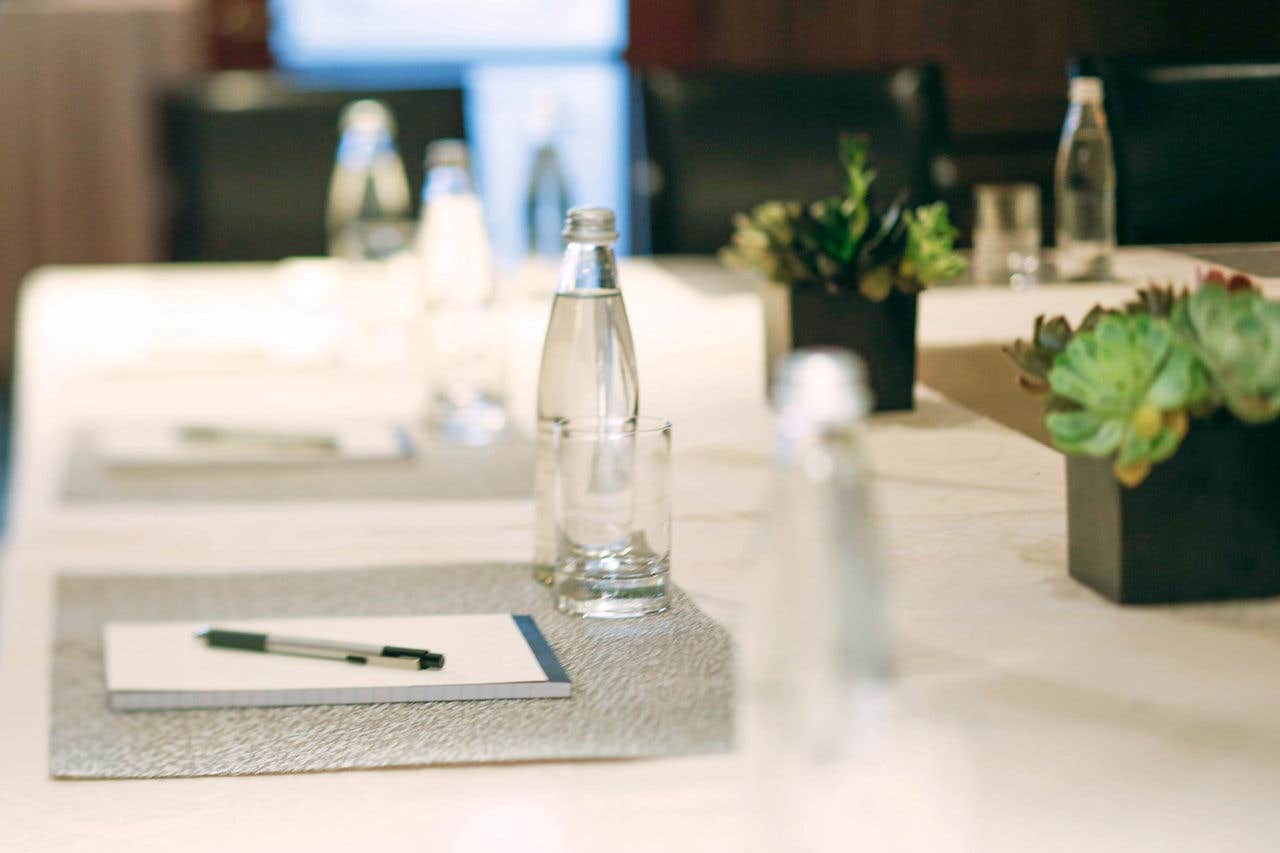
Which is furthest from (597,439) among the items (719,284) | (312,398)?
(719,284)

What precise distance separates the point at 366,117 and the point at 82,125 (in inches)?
99.7

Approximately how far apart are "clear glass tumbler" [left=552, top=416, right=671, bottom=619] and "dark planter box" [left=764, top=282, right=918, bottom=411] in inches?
17.7

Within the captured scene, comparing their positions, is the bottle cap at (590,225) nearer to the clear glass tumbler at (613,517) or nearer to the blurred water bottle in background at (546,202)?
the clear glass tumbler at (613,517)

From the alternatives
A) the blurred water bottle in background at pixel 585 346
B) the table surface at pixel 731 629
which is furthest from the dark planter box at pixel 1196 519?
the blurred water bottle in background at pixel 585 346

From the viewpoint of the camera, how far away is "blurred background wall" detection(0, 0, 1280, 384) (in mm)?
4441

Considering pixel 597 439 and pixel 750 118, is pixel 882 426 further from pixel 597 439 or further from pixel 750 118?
pixel 750 118

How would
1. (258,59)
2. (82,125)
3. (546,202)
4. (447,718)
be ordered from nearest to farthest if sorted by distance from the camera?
(447,718), (546,202), (258,59), (82,125)

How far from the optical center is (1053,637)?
2.68 ft

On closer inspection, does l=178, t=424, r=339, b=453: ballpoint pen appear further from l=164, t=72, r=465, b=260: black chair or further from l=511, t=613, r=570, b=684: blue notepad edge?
l=164, t=72, r=465, b=260: black chair

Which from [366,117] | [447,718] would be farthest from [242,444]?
[366,117]

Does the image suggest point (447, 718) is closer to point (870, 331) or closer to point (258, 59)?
point (870, 331)

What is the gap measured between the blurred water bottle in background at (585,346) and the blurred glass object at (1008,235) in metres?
0.87

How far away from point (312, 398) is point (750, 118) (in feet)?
3.78

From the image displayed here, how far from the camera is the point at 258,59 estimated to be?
462 centimetres
